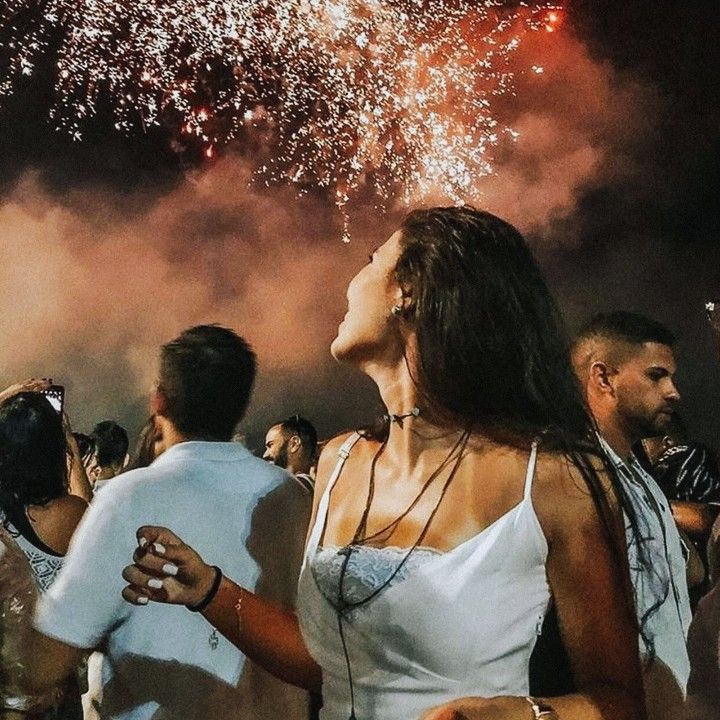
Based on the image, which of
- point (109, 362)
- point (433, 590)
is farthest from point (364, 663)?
point (109, 362)

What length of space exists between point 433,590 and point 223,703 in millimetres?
1010

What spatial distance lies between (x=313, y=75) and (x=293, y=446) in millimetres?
7833

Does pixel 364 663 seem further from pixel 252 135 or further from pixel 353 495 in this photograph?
pixel 252 135

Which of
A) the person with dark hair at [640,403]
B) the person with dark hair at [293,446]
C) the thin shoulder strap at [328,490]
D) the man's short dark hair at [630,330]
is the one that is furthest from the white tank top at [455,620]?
the person with dark hair at [293,446]

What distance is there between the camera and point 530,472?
175 centimetres

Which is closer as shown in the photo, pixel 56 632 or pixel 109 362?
pixel 56 632

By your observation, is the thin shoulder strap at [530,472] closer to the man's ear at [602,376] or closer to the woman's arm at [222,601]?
the woman's arm at [222,601]

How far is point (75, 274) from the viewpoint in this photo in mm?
13312

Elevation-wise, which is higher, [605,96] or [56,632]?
[605,96]

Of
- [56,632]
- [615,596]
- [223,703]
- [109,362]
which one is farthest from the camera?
[109,362]

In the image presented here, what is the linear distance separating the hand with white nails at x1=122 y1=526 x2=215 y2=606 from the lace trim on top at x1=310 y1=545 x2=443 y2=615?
219mm

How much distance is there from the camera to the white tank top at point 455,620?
67.1 inches

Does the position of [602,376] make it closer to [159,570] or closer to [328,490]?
[328,490]

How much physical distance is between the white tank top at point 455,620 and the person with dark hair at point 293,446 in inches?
175
